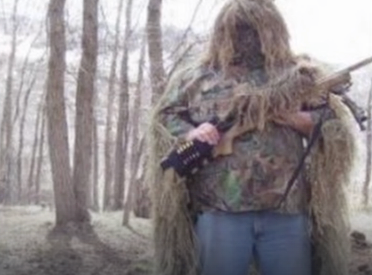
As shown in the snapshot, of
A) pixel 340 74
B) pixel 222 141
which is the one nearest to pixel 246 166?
pixel 222 141

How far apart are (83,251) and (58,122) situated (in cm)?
170

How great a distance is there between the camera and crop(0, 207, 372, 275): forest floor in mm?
6109

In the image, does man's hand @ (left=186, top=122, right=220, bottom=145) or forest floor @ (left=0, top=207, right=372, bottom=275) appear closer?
man's hand @ (left=186, top=122, right=220, bottom=145)

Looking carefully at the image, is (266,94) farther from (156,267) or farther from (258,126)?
(156,267)

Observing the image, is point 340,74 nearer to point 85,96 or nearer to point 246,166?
point 246,166

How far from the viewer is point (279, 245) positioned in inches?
95.6

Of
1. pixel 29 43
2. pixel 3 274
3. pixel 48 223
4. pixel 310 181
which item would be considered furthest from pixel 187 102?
pixel 29 43

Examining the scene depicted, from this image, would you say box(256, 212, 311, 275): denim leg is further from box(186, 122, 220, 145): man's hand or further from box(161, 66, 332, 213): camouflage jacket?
box(186, 122, 220, 145): man's hand

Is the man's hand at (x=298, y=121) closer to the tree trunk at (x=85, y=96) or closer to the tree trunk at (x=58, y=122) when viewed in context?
the tree trunk at (x=58, y=122)

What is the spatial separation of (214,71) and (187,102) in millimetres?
141

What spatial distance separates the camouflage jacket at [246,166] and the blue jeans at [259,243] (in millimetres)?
35

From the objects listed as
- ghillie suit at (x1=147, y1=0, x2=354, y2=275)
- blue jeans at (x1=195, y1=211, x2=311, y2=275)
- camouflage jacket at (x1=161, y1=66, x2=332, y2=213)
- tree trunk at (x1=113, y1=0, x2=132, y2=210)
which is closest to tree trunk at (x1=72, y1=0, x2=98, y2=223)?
tree trunk at (x1=113, y1=0, x2=132, y2=210)

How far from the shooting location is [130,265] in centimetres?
636

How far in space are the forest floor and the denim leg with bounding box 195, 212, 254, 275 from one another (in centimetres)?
337
